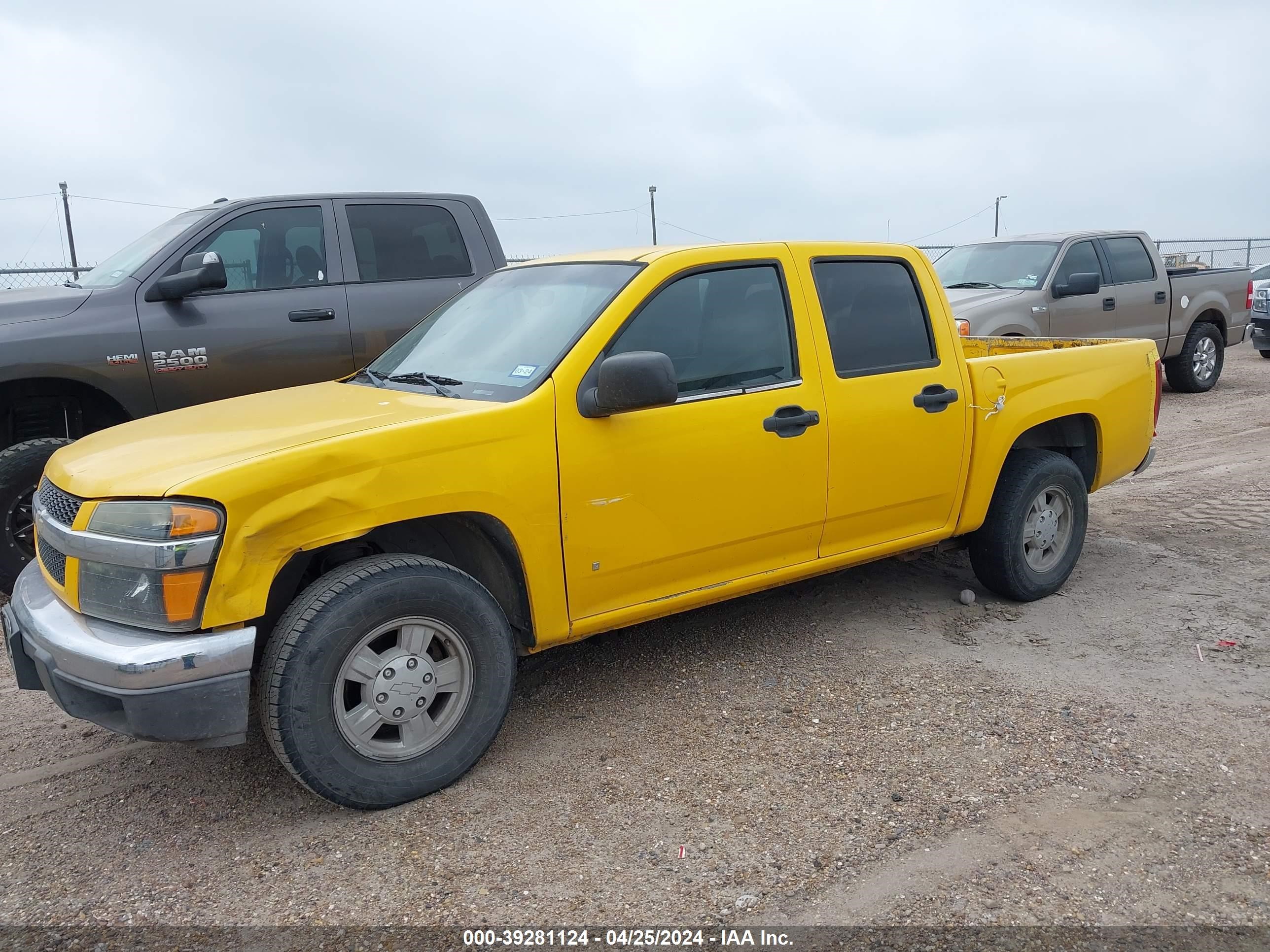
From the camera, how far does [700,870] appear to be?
9.80ft

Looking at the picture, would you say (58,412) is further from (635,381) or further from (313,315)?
(635,381)

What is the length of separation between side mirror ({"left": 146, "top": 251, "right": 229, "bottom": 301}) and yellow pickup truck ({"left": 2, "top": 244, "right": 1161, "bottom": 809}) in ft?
5.58

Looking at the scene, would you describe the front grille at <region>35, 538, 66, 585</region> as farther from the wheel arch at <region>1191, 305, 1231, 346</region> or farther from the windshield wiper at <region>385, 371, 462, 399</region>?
the wheel arch at <region>1191, 305, 1231, 346</region>

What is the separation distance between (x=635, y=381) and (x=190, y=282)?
3.38 meters

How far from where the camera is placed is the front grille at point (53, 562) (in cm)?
330

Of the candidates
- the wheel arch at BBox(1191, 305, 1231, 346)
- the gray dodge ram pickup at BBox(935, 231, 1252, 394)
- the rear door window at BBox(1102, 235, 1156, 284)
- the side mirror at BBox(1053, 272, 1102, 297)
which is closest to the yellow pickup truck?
the gray dodge ram pickup at BBox(935, 231, 1252, 394)

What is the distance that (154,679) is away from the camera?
9.61 ft

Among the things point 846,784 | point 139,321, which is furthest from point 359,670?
point 139,321

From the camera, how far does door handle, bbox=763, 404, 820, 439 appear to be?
4.04m

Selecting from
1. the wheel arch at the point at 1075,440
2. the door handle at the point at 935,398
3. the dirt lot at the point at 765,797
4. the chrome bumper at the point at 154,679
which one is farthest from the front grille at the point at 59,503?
the wheel arch at the point at 1075,440

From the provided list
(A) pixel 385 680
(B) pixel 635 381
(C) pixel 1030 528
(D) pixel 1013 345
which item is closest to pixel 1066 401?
(C) pixel 1030 528

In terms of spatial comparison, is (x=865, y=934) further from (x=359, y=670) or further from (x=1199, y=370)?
(x=1199, y=370)

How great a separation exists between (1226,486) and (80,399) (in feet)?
24.5

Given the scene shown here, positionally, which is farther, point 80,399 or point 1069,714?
point 80,399
